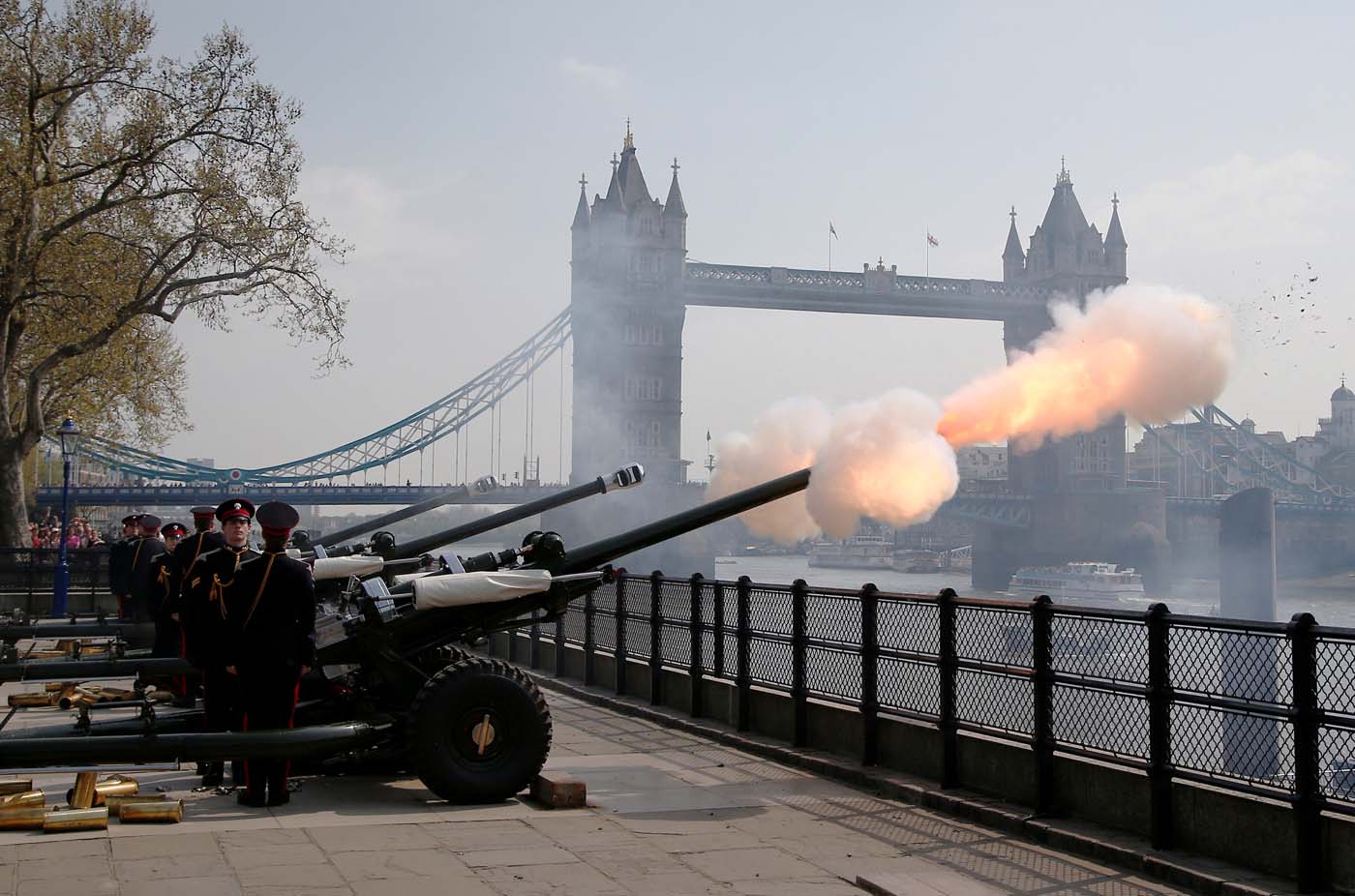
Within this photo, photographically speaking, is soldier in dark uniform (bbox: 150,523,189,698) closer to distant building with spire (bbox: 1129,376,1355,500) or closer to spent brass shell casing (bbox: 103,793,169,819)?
spent brass shell casing (bbox: 103,793,169,819)

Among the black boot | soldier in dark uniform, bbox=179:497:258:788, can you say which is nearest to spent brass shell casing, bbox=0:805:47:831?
soldier in dark uniform, bbox=179:497:258:788

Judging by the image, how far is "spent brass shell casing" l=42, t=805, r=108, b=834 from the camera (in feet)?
26.2

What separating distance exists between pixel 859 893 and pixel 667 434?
90019mm

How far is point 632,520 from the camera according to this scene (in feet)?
251

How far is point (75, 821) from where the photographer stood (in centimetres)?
800

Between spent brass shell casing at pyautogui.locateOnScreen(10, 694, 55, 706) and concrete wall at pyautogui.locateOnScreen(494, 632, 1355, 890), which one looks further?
spent brass shell casing at pyautogui.locateOnScreen(10, 694, 55, 706)

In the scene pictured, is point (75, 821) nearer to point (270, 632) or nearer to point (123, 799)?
point (123, 799)

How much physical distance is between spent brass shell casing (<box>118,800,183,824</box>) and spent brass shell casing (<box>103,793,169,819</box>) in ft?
0.15

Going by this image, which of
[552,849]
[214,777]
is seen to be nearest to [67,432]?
[214,777]

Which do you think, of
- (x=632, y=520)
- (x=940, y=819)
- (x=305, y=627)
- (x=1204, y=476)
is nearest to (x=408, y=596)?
(x=305, y=627)

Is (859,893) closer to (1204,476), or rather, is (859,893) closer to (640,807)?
(640,807)

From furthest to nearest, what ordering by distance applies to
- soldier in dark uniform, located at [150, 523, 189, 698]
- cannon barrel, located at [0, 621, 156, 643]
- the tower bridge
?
1. the tower bridge
2. cannon barrel, located at [0, 621, 156, 643]
3. soldier in dark uniform, located at [150, 523, 189, 698]

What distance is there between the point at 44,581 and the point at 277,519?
23.6m

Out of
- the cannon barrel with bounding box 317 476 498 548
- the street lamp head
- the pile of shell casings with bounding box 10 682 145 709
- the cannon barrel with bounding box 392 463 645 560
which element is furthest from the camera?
the street lamp head
